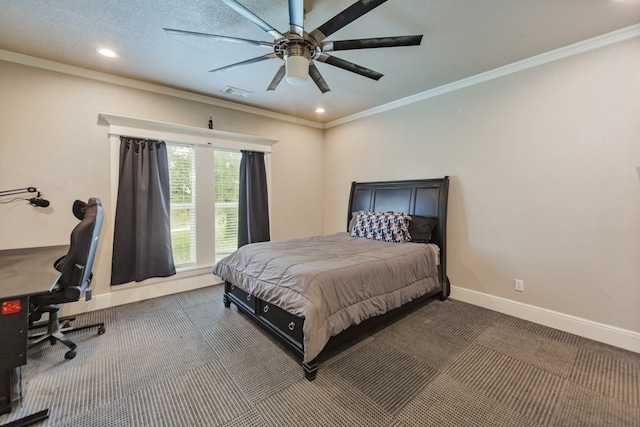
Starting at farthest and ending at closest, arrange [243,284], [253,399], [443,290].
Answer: [443,290], [243,284], [253,399]

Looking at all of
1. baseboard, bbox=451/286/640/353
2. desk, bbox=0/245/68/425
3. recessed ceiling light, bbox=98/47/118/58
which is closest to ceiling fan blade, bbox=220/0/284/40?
recessed ceiling light, bbox=98/47/118/58

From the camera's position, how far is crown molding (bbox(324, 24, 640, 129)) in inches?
91.4

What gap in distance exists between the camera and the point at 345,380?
1.93 m

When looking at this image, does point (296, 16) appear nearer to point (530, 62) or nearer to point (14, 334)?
point (14, 334)

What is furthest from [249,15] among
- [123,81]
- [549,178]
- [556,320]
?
[556,320]

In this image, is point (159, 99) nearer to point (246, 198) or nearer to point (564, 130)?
point (246, 198)

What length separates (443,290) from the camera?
338 centimetres

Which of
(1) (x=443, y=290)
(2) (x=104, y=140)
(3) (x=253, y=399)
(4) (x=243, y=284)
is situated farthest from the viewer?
(1) (x=443, y=290)

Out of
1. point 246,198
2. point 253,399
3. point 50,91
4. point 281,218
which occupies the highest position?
point 50,91

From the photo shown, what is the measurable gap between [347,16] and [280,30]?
1053 millimetres

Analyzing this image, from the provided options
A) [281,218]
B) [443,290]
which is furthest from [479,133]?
[281,218]

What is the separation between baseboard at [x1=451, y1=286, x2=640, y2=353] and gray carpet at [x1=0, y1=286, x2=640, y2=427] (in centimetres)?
10

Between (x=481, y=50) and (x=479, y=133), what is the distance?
94 centimetres

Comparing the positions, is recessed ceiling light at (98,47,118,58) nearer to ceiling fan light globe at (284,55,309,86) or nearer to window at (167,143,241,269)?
window at (167,143,241,269)
